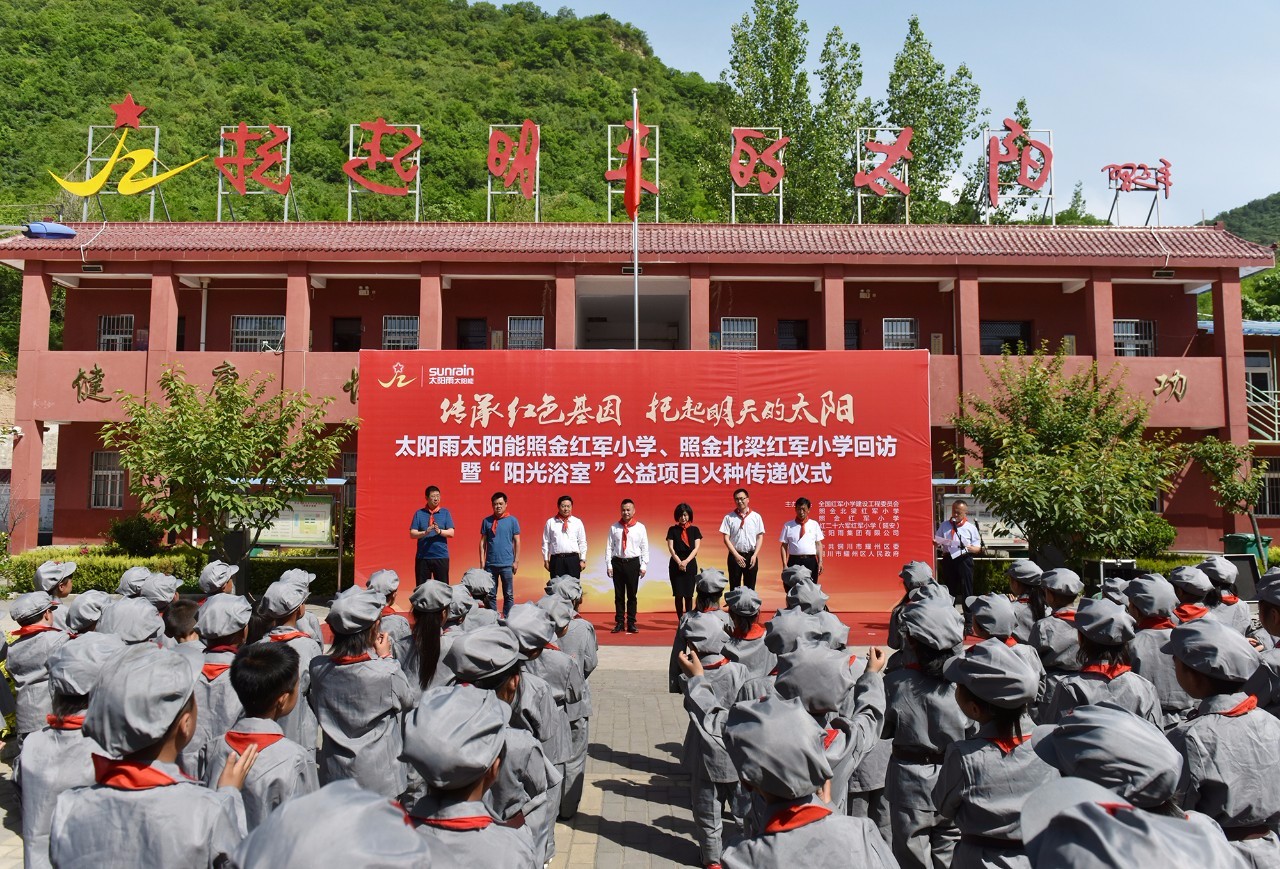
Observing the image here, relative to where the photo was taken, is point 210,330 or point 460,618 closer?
point 460,618

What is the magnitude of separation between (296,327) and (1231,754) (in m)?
17.3

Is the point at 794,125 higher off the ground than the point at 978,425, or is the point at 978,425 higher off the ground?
the point at 794,125

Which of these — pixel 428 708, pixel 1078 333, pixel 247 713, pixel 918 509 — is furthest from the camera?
pixel 1078 333

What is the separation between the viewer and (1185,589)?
6.18m

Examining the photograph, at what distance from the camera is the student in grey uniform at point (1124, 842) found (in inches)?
64.7

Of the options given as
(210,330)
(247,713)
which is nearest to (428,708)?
(247,713)

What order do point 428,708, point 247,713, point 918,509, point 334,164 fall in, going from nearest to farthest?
point 428,708, point 247,713, point 918,509, point 334,164

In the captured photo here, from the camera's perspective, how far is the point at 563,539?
35.9ft

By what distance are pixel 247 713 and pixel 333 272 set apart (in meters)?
15.9

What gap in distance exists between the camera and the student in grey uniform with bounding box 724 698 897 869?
2484 millimetres

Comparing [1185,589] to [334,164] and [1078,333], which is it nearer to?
[1078,333]

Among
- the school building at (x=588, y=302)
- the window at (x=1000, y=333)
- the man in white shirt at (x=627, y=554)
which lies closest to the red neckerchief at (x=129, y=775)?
the man in white shirt at (x=627, y=554)

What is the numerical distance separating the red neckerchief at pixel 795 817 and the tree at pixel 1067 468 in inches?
371

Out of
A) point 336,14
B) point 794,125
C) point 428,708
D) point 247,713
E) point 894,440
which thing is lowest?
point 247,713
